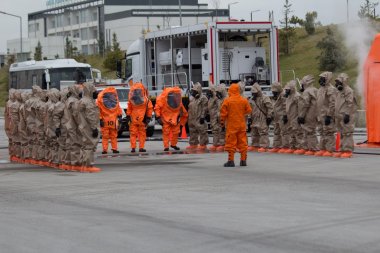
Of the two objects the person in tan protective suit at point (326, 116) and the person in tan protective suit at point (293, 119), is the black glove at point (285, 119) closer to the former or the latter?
the person in tan protective suit at point (293, 119)

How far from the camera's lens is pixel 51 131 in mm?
18922

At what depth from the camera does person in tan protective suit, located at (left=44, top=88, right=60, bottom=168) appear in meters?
18.9

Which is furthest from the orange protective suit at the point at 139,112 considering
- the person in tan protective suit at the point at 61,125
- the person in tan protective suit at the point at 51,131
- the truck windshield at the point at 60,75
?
the truck windshield at the point at 60,75

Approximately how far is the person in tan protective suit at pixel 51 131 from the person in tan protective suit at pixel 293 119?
226 inches

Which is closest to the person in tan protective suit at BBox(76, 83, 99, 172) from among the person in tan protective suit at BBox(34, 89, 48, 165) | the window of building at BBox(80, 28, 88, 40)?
the person in tan protective suit at BBox(34, 89, 48, 165)

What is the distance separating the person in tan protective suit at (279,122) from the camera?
70.0ft

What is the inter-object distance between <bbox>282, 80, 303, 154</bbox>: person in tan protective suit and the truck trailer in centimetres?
740

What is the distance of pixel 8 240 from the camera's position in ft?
30.5

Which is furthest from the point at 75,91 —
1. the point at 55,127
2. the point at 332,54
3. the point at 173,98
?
the point at 332,54

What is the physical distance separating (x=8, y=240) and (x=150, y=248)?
1.70 meters

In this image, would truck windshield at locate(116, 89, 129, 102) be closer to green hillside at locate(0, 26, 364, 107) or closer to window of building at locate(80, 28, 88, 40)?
green hillside at locate(0, 26, 364, 107)

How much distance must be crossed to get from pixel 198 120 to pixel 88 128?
5.78 metres

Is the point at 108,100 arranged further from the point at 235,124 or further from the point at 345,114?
the point at 345,114

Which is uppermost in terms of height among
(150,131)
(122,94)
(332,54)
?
(332,54)
